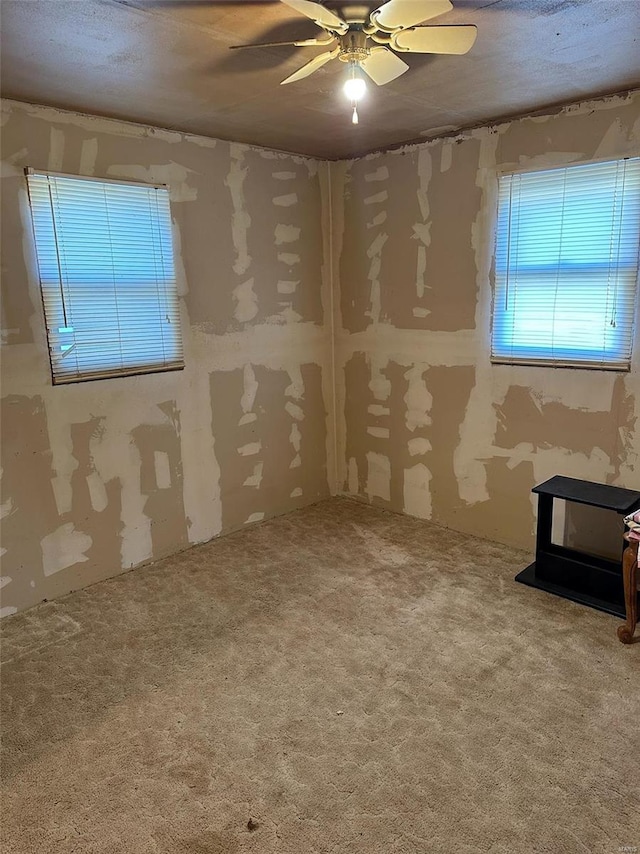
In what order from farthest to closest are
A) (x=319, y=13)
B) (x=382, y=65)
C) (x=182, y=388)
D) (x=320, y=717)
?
1. (x=182, y=388)
2. (x=320, y=717)
3. (x=382, y=65)
4. (x=319, y=13)

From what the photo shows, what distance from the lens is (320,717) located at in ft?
7.41

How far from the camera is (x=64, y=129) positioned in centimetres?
302

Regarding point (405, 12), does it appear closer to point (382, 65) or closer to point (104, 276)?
point (382, 65)

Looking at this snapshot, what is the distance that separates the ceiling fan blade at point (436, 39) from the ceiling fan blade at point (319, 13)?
0.21 m

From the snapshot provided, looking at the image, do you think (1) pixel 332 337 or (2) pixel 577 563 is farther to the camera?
(1) pixel 332 337

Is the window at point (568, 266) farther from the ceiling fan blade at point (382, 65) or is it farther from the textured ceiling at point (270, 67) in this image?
the ceiling fan blade at point (382, 65)

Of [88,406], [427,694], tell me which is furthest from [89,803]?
[88,406]

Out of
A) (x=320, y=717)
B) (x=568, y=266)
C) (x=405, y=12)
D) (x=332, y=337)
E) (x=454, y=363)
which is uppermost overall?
(x=405, y=12)

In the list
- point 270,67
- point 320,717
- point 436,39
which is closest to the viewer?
point 436,39

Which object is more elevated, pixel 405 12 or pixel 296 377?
pixel 405 12

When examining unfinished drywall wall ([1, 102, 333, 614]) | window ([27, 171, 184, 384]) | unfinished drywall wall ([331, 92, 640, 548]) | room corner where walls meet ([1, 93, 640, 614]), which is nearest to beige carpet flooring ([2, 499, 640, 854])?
unfinished drywall wall ([1, 102, 333, 614])

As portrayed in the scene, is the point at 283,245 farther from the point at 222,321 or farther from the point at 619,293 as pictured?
the point at 619,293

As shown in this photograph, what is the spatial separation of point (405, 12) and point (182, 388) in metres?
2.50

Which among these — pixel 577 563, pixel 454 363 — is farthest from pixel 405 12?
pixel 577 563
